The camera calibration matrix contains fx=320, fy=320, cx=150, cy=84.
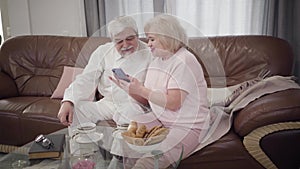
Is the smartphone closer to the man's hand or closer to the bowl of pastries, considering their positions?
the bowl of pastries

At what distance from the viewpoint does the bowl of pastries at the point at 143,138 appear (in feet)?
4.63

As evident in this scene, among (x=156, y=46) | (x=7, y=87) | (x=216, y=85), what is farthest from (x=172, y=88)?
(x=7, y=87)

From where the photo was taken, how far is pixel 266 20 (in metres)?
2.85

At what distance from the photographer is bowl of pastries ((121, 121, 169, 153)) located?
4.63ft

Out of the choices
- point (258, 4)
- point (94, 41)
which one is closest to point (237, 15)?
point (258, 4)

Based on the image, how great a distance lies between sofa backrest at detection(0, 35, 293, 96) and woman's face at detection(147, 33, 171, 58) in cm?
46

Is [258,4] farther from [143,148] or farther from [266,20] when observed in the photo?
[143,148]

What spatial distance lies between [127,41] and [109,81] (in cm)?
36

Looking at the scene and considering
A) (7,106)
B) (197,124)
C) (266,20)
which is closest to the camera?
(197,124)

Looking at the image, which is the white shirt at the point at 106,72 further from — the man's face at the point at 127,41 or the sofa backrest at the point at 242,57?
the sofa backrest at the point at 242,57

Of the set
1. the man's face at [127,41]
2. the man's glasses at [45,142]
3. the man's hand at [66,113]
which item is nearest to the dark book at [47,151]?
the man's glasses at [45,142]

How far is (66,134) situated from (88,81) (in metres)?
0.42

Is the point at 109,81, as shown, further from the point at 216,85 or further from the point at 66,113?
the point at 216,85

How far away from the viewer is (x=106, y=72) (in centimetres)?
200
